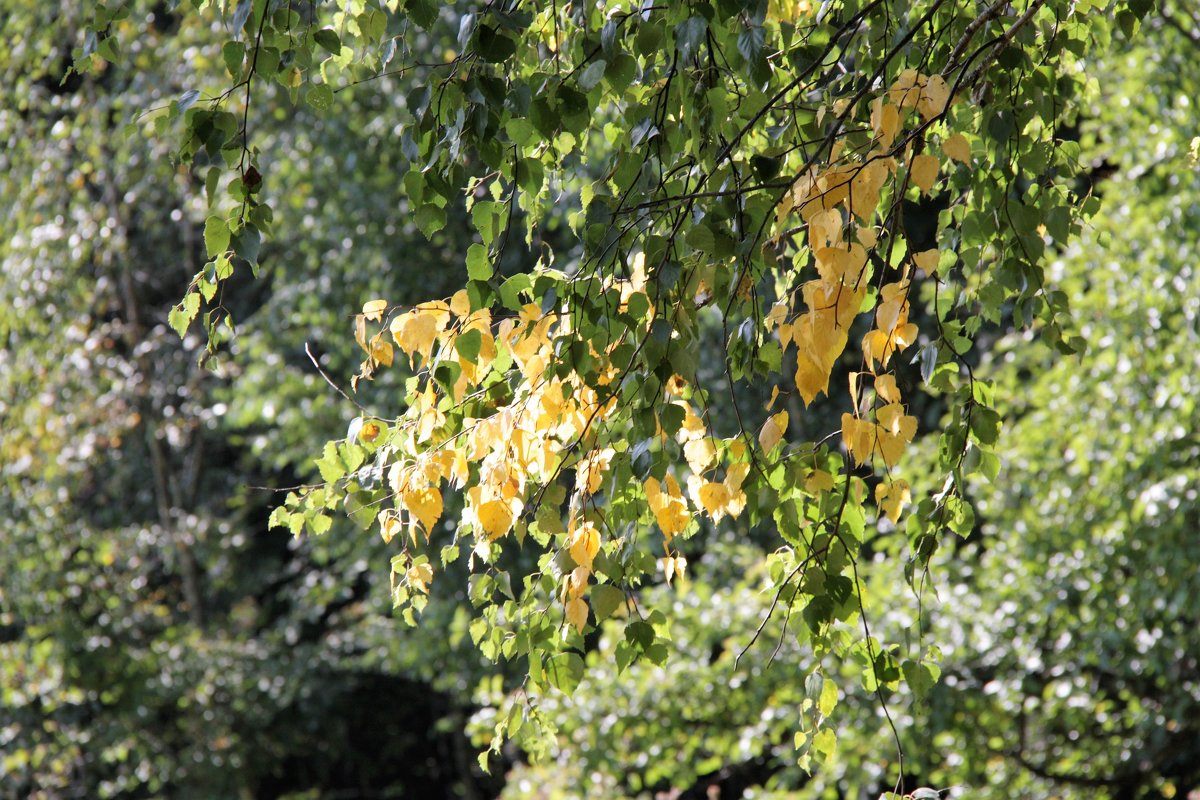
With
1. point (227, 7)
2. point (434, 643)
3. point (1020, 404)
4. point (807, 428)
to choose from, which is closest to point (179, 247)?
point (434, 643)

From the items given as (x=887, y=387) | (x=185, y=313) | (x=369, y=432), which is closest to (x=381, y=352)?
(x=369, y=432)

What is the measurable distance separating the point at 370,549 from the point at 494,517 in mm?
3936

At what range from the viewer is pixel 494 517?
1.34 meters

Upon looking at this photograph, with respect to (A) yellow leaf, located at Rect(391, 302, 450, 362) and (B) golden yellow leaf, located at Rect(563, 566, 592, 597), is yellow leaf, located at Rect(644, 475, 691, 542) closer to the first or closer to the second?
(B) golden yellow leaf, located at Rect(563, 566, 592, 597)

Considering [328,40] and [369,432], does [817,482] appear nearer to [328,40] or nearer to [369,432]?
[369,432]

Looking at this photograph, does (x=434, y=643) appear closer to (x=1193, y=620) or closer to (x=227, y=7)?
(x=1193, y=620)

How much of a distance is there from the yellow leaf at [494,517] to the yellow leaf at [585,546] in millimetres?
72

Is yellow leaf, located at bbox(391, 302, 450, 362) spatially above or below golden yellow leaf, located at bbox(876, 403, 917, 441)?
above

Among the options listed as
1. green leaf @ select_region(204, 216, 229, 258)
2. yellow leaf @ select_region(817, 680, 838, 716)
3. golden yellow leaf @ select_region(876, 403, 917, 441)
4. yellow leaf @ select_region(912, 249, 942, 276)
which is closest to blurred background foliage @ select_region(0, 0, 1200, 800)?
yellow leaf @ select_region(817, 680, 838, 716)

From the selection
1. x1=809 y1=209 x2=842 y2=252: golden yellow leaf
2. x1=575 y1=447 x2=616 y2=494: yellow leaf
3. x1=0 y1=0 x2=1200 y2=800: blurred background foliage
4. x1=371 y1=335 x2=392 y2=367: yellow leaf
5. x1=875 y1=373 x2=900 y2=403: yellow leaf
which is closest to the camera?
x1=809 y1=209 x2=842 y2=252: golden yellow leaf

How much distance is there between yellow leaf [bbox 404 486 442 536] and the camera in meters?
1.39

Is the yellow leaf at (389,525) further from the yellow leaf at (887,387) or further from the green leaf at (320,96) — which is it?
the yellow leaf at (887,387)

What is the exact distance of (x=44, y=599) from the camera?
17.3 ft

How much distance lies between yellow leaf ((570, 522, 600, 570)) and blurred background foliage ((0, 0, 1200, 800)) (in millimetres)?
252
